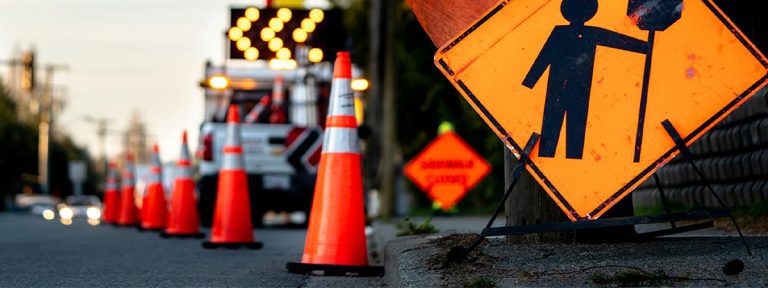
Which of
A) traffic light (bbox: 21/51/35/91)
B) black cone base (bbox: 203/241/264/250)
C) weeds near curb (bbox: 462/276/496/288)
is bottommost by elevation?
black cone base (bbox: 203/241/264/250)

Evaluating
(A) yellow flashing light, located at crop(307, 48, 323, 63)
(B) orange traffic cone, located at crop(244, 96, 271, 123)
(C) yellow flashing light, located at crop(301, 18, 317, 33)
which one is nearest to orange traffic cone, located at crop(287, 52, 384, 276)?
(C) yellow flashing light, located at crop(301, 18, 317, 33)

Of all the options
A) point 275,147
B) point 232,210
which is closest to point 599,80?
point 232,210

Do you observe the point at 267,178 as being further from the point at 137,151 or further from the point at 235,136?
the point at 137,151

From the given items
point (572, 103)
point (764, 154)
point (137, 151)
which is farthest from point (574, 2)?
point (137, 151)

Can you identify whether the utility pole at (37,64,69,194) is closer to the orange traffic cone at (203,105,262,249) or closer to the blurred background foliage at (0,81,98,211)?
the blurred background foliage at (0,81,98,211)

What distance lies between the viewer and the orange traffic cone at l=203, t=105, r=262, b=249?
33.5 ft

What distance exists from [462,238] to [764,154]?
3538 mm

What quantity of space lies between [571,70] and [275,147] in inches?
472

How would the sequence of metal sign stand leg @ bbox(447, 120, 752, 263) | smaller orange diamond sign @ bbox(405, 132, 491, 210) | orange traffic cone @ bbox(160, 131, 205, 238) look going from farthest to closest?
smaller orange diamond sign @ bbox(405, 132, 491, 210)
orange traffic cone @ bbox(160, 131, 205, 238)
metal sign stand leg @ bbox(447, 120, 752, 263)

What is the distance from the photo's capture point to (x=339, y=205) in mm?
6992

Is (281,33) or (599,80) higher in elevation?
(281,33)

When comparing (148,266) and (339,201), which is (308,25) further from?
(339,201)

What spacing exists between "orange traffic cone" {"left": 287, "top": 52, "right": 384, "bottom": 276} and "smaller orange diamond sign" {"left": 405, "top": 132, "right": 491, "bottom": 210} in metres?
11.7

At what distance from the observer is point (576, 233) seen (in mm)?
6062
